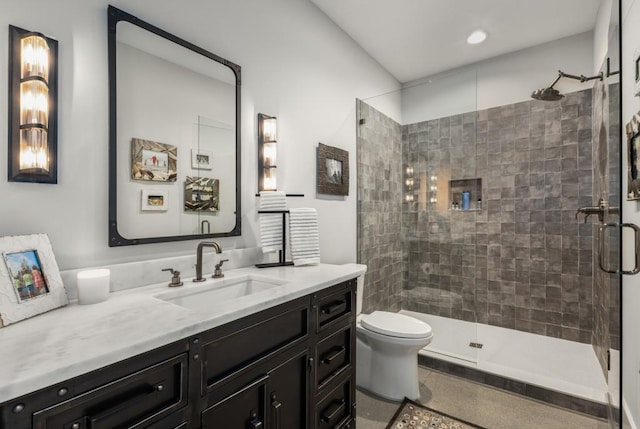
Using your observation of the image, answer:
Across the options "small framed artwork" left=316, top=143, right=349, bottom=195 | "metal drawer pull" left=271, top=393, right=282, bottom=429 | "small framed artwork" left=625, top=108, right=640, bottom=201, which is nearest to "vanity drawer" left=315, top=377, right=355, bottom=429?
"metal drawer pull" left=271, top=393, right=282, bottom=429

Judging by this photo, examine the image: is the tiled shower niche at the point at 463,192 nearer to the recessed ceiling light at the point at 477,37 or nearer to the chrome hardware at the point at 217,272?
the recessed ceiling light at the point at 477,37

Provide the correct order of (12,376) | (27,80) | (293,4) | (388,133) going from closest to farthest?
(12,376) < (27,80) < (293,4) < (388,133)

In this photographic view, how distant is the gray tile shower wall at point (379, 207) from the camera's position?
303 cm

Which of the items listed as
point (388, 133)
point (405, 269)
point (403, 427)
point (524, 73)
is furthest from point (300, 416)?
point (524, 73)

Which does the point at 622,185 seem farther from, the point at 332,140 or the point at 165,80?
the point at 165,80

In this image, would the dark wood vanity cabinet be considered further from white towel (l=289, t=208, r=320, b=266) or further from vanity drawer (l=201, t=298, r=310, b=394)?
white towel (l=289, t=208, r=320, b=266)

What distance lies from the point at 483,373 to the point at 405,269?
1175 mm

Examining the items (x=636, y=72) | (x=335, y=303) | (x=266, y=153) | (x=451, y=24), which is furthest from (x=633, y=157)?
(x=451, y=24)

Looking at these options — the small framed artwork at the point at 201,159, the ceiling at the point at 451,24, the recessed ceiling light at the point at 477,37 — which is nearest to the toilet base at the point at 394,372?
the small framed artwork at the point at 201,159

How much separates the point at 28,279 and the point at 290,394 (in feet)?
3.27

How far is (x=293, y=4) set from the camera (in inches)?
89.0

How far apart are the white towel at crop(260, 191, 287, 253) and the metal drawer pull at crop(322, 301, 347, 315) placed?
0.51 metres

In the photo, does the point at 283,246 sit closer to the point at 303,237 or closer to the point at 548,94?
the point at 303,237

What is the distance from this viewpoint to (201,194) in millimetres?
1654
